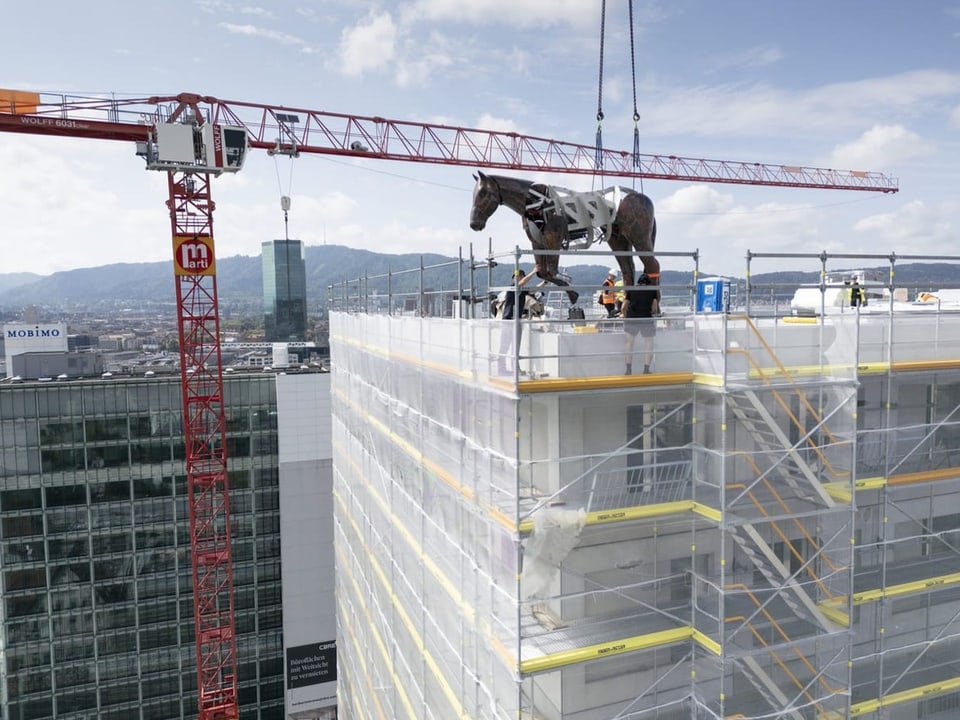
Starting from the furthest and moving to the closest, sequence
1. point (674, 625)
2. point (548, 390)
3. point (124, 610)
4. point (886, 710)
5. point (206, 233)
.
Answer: point (124, 610)
point (206, 233)
point (886, 710)
point (674, 625)
point (548, 390)

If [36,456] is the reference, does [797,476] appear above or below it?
above

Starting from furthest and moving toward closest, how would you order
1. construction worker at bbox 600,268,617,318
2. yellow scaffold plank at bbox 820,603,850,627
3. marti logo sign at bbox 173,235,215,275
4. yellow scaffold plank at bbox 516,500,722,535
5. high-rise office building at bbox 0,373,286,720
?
1. high-rise office building at bbox 0,373,286,720
2. marti logo sign at bbox 173,235,215,275
3. construction worker at bbox 600,268,617,318
4. yellow scaffold plank at bbox 820,603,850,627
5. yellow scaffold plank at bbox 516,500,722,535

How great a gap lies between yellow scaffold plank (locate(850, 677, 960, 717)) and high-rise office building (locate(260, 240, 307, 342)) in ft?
293

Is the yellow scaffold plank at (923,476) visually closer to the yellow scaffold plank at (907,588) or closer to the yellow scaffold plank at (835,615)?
the yellow scaffold plank at (907,588)

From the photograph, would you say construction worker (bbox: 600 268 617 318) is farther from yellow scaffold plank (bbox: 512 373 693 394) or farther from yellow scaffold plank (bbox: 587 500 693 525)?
yellow scaffold plank (bbox: 587 500 693 525)

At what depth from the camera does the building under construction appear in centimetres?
962

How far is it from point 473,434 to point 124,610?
32003 millimetres

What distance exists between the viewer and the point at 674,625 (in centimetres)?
1041

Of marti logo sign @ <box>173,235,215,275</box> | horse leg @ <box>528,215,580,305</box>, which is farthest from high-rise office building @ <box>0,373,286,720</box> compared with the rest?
horse leg @ <box>528,215,580,305</box>

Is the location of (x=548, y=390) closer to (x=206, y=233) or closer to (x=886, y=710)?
(x=886, y=710)

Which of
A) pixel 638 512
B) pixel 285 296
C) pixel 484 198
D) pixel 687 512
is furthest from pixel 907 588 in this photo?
pixel 285 296

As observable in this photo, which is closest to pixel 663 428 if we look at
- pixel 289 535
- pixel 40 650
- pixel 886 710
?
pixel 886 710

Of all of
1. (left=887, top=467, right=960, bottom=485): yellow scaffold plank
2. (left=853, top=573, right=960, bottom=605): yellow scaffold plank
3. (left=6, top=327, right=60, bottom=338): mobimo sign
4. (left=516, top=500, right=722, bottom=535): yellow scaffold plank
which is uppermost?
(left=6, top=327, right=60, bottom=338): mobimo sign

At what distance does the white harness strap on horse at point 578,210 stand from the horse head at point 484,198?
59 cm
